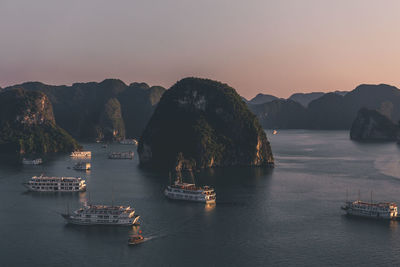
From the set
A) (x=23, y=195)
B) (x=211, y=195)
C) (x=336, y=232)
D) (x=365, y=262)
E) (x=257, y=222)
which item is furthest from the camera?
(x=23, y=195)

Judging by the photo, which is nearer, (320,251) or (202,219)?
(320,251)

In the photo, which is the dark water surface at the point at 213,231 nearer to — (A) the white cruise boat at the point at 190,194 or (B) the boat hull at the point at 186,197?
(B) the boat hull at the point at 186,197

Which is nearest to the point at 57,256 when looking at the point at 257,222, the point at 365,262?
the point at 257,222

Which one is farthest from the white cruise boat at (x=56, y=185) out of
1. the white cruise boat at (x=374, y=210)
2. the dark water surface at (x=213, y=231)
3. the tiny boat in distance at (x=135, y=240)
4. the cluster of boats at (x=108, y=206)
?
the white cruise boat at (x=374, y=210)

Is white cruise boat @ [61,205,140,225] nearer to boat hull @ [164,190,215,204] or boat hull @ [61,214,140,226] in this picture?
boat hull @ [61,214,140,226]

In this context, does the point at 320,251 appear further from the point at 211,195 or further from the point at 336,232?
the point at 211,195

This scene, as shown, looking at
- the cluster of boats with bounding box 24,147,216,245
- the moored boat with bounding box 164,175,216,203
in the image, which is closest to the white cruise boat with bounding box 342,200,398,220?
the moored boat with bounding box 164,175,216,203
